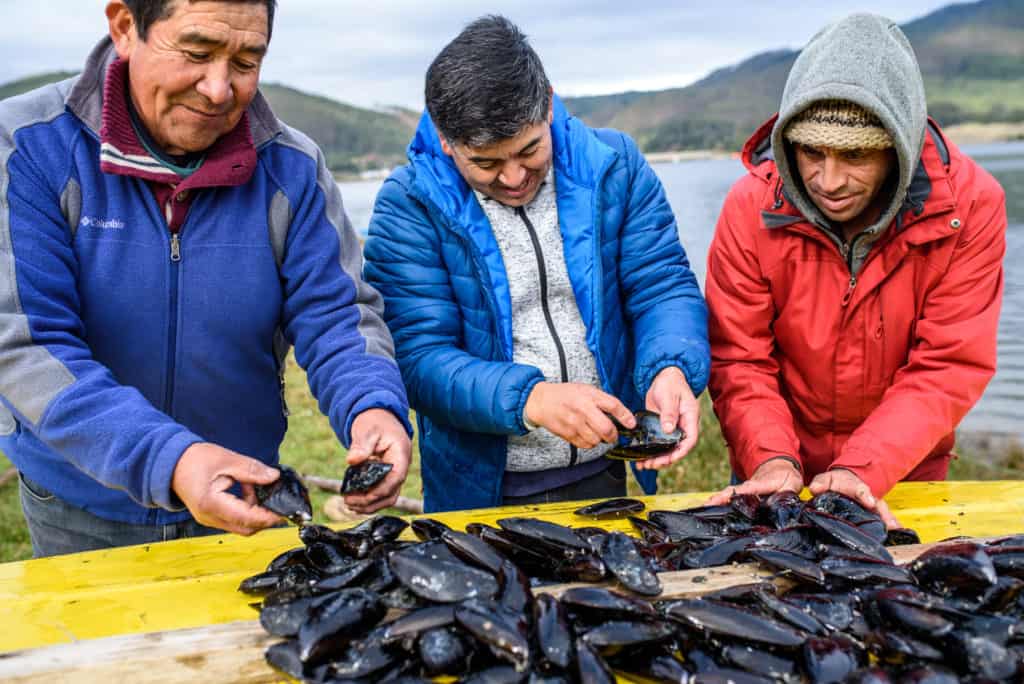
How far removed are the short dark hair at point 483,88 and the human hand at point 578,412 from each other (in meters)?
0.88

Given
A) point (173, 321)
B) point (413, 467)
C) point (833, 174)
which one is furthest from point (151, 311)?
point (413, 467)

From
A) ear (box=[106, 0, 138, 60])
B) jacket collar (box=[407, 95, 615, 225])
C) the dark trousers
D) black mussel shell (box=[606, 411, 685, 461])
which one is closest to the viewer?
ear (box=[106, 0, 138, 60])

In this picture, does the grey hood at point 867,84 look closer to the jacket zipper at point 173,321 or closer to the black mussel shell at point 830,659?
the black mussel shell at point 830,659

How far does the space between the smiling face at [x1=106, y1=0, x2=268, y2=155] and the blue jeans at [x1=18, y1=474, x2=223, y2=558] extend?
1.25m

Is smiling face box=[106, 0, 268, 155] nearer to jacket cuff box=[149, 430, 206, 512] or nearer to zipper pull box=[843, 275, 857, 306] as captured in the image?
jacket cuff box=[149, 430, 206, 512]

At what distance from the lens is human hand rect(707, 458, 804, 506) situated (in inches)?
118

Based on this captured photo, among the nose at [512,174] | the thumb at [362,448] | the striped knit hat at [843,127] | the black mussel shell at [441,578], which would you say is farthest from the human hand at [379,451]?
the striped knit hat at [843,127]

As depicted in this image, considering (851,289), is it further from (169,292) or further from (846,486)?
(169,292)

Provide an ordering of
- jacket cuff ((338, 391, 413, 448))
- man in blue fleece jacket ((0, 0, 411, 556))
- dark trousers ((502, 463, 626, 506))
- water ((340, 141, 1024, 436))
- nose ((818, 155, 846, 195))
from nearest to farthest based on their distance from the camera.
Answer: man in blue fleece jacket ((0, 0, 411, 556))
jacket cuff ((338, 391, 413, 448))
nose ((818, 155, 846, 195))
dark trousers ((502, 463, 626, 506))
water ((340, 141, 1024, 436))

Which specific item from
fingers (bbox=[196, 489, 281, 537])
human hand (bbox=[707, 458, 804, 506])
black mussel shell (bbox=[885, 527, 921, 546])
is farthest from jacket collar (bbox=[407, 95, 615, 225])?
black mussel shell (bbox=[885, 527, 921, 546])

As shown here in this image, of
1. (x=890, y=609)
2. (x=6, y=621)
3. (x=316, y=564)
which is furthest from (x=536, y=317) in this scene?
(x=6, y=621)

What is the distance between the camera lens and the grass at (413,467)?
6.72m

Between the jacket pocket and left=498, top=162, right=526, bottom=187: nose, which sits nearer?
the jacket pocket

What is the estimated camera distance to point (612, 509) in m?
2.92
